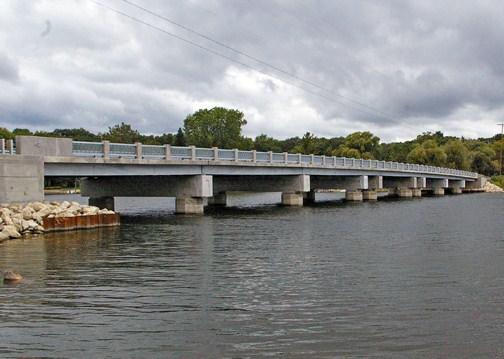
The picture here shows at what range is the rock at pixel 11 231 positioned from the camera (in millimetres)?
27420

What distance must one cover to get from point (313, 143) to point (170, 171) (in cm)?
11893

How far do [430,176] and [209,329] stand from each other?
311 feet

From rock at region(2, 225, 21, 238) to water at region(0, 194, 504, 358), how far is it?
58.4 inches

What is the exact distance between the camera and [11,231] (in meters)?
27.7

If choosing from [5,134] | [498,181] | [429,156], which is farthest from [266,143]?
[5,134]

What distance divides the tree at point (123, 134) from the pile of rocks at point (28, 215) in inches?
4628

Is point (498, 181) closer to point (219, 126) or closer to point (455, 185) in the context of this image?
point (455, 185)

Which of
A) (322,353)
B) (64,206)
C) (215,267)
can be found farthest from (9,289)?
(64,206)

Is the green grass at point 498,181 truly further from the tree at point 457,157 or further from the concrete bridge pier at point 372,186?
the concrete bridge pier at point 372,186

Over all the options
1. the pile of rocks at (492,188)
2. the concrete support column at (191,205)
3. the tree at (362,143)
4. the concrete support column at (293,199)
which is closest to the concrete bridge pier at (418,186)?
the pile of rocks at (492,188)

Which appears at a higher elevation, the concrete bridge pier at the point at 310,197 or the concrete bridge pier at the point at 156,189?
the concrete bridge pier at the point at 156,189

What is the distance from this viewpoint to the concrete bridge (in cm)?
3203

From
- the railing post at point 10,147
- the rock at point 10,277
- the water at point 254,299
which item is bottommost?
the water at point 254,299

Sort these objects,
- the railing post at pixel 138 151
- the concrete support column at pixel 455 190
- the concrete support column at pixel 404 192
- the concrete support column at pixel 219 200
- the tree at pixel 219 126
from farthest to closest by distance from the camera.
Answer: the tree at pixel 219 126, the concrete support column at pixel 455 190, the concrete support column at pixel 404 192, the concrete support column at pixel 219 200, the railing post at pixel 138 151
